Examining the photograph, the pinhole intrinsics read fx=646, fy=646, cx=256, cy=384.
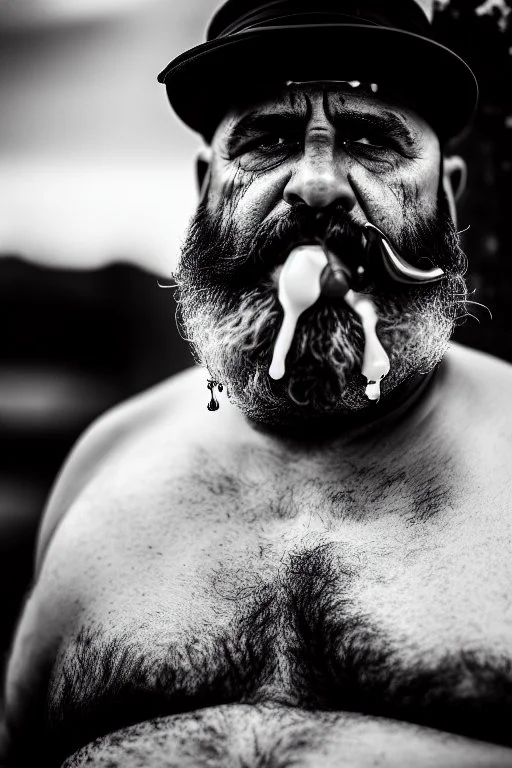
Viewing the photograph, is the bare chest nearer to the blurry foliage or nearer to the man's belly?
the man's belly

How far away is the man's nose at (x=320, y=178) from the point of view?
748 millimetres

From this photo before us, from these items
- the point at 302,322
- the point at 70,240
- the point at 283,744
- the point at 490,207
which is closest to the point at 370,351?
the point at 302,322

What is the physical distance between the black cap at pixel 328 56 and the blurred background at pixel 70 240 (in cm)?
64

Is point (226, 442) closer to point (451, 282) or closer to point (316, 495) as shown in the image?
point (316, 495)

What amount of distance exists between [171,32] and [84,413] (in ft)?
3.02

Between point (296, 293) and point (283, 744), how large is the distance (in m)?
0.46

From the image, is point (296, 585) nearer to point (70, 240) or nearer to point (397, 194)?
point (397, 194)

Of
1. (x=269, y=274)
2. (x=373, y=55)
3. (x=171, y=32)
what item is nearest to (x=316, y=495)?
(x=269, y=274)

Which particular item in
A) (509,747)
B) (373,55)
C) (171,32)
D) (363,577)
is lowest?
(509,747)

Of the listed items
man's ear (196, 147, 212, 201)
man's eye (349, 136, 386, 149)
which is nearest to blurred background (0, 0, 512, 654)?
man's ear (196, 147, 212, 201)

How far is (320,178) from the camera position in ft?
2.48

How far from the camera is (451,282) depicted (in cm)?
88

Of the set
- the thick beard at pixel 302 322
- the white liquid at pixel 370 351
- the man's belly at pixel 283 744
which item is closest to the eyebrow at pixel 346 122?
the thick beard at pixel 302 322

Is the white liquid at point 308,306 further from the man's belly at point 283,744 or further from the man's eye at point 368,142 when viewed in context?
the man's belly at point 283,744
